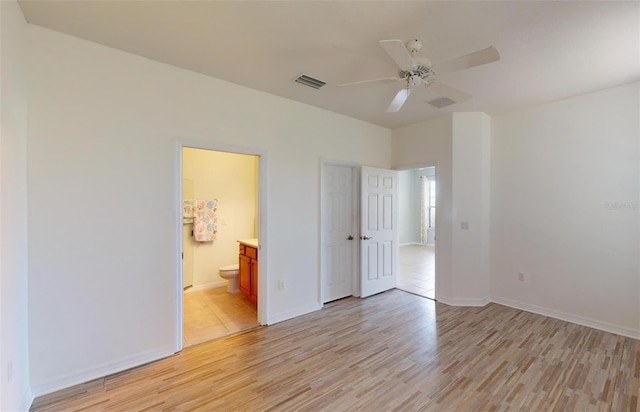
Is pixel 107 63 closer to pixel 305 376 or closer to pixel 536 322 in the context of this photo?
pixel 305 376

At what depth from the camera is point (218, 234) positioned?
4816mm

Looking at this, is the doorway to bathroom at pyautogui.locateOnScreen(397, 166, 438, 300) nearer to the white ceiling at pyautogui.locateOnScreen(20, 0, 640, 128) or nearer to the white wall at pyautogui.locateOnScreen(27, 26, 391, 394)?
the white ceiling at pyautogui.locateOnScreen(20, 0, 640, 128)

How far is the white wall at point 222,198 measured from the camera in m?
4.59

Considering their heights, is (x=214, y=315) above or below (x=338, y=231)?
below

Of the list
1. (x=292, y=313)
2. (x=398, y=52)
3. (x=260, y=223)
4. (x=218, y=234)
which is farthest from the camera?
(x=218, y=234)

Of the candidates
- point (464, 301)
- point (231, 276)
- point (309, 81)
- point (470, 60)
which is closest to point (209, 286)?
point (231, 276)

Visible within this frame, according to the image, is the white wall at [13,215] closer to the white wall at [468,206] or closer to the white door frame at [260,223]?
the white door frame at [260,223]

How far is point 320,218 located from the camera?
12.3ft

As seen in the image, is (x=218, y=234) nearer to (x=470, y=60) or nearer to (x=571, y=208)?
(x=470, y=60)

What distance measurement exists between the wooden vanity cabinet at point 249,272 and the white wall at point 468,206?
2855 millimetres

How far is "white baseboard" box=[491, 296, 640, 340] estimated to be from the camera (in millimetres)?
2988

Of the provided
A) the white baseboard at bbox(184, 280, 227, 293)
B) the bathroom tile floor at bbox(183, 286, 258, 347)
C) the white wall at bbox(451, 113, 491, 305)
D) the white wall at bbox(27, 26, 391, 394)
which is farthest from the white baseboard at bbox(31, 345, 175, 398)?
the white wall at bbox(451, 113, 491, 305)

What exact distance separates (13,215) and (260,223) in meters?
1.98

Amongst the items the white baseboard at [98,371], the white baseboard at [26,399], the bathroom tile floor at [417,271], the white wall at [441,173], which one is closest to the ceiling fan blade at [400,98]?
the white wall at [441,173]
